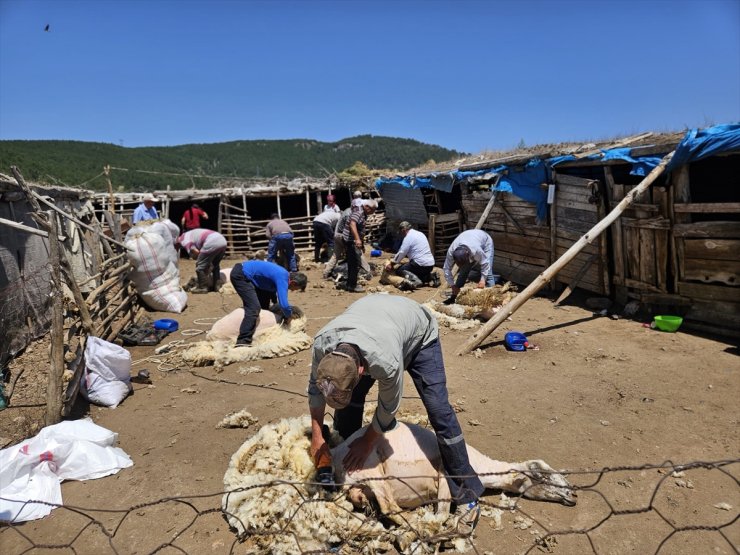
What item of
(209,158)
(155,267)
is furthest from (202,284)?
(209,158)

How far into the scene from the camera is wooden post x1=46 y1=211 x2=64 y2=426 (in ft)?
12.6

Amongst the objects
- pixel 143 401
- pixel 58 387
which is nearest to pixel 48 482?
pixel 58 387

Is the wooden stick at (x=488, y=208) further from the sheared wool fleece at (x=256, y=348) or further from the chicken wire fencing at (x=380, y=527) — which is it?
the chicken wire fencing at (x=380, y=527)

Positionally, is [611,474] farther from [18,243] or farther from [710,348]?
[18,243]

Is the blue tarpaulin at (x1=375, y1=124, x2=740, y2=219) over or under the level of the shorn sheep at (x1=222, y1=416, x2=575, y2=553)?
over

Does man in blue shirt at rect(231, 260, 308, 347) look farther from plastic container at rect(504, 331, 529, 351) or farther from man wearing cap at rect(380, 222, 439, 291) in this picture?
man wearing cap at rect(380, 222, 439, 291)

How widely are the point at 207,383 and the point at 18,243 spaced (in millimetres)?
3064

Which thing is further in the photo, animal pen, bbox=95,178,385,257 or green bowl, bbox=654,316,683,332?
animal pen, bbox=95,178,385,257

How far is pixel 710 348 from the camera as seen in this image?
551 centimetres

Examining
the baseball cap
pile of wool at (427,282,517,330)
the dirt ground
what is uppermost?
the baseball cap

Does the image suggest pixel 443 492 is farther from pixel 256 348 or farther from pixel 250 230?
pixel 250 230

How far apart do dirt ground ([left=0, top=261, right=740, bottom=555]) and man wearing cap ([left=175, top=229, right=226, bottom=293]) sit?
9.20 feet

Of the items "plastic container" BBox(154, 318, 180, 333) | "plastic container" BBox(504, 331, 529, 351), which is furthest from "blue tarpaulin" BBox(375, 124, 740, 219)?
"plastic container" BBox(154, 318, 180, 333)

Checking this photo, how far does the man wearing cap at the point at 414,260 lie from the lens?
9148 mm
